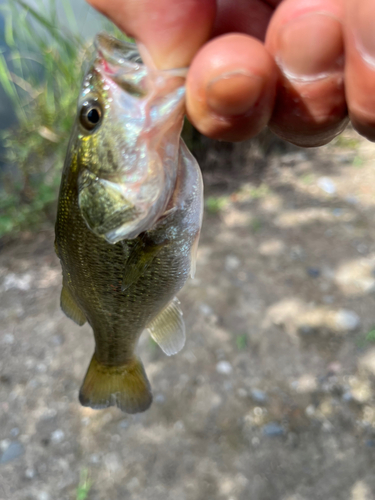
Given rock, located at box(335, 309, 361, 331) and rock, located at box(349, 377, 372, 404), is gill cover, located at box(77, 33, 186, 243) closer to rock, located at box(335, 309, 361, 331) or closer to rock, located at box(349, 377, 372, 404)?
rock, located at box(349, 377, 372, 404)

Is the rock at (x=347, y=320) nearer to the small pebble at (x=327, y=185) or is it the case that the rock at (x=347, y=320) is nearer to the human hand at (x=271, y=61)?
the small pebble at (x=327, y=185)

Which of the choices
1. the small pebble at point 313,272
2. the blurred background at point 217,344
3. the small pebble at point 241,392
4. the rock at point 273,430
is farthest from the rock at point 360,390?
the small pebble at point 313,272

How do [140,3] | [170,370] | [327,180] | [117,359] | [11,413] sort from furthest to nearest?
[327,180] → [170,370] → [11,413] → [117,359] → [140,3]

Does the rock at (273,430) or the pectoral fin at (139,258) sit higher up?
the pectoral fin at (139,258)

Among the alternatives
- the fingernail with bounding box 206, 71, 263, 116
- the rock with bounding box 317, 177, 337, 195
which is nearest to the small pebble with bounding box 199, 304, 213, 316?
the rock with bounding box 317, 177, 337, 195

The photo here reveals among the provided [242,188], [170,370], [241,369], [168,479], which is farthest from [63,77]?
[168,479]

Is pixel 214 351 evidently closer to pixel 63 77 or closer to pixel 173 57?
pixel 173 57
